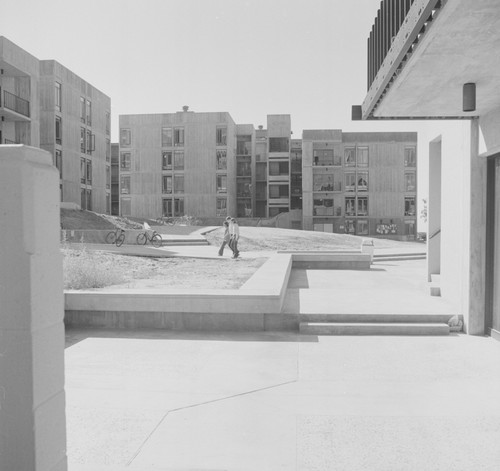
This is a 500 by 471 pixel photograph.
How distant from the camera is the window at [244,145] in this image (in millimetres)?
62625

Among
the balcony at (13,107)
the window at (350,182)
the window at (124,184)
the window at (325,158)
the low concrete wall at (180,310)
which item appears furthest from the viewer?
the window at (124,184)

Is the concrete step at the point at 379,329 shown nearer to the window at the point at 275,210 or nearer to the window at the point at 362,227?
the window at the point at 362,227

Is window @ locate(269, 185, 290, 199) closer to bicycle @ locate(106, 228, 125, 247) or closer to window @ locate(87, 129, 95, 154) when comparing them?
window @ locate(87, 129, 95, 154)

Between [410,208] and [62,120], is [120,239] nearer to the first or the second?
[62,120]

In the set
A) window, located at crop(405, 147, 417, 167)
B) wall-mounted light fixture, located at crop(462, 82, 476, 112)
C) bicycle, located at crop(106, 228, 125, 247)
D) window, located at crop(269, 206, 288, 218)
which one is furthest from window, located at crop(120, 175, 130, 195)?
wall-mounted light fixture, located at crop(462, 82, 476, 112)

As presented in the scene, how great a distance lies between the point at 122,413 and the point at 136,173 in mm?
55438

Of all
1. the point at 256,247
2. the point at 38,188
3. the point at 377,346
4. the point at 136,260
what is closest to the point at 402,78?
the point at 377,346

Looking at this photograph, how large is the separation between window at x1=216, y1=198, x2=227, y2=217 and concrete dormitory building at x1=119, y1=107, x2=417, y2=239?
11cm

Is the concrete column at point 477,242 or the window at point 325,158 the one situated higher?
the window at point 325,158

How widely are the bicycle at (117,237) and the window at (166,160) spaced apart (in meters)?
29.8

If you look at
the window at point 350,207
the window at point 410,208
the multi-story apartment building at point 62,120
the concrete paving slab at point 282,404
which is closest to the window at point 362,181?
the window at point 350,207

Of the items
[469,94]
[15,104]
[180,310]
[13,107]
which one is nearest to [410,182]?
[15,104]

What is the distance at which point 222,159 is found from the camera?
57.5 meters

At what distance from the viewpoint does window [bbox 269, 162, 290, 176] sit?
6075cm
